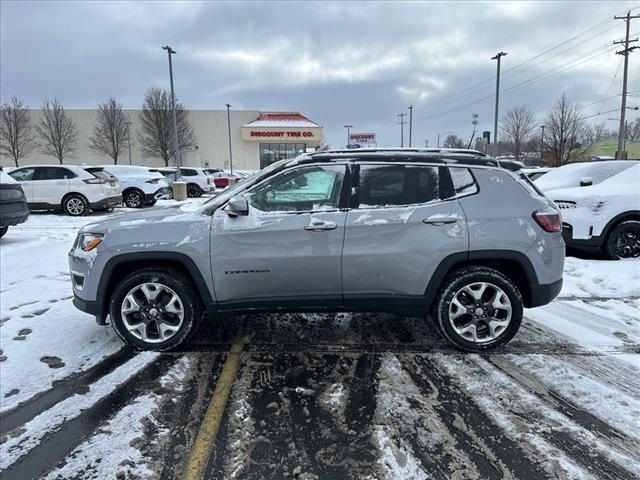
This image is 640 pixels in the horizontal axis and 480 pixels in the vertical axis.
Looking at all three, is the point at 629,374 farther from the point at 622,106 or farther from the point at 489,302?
the point at 622,106

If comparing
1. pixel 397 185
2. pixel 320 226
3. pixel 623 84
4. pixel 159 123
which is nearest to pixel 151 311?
pixel 320 226

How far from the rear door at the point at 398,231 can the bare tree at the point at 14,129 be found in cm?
5755

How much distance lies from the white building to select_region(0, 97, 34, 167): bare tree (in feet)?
13.1

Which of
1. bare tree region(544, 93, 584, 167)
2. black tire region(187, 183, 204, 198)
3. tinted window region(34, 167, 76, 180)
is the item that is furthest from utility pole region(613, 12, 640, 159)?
tinted window region(34, 167, 76, 180)

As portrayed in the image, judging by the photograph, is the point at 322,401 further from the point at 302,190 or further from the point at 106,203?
the point at 106,203

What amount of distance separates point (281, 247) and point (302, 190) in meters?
0.59

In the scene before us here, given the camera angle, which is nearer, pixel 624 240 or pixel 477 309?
pixel 477 309

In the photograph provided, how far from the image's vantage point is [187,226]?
377 centimetres

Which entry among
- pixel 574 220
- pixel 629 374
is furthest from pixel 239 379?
pixel 574 220

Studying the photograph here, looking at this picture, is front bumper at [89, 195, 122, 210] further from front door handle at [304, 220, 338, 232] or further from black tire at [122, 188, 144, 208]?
front door handle at [304, 220, 338, 232]

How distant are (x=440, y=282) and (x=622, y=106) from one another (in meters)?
32.1

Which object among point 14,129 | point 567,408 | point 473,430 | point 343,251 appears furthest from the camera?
point 14,129

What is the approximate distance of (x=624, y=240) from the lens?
7191 mm

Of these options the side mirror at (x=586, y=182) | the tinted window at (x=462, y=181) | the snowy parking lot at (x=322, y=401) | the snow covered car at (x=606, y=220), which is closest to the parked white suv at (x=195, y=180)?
the snowy parking lot at (x=322, y=401)
